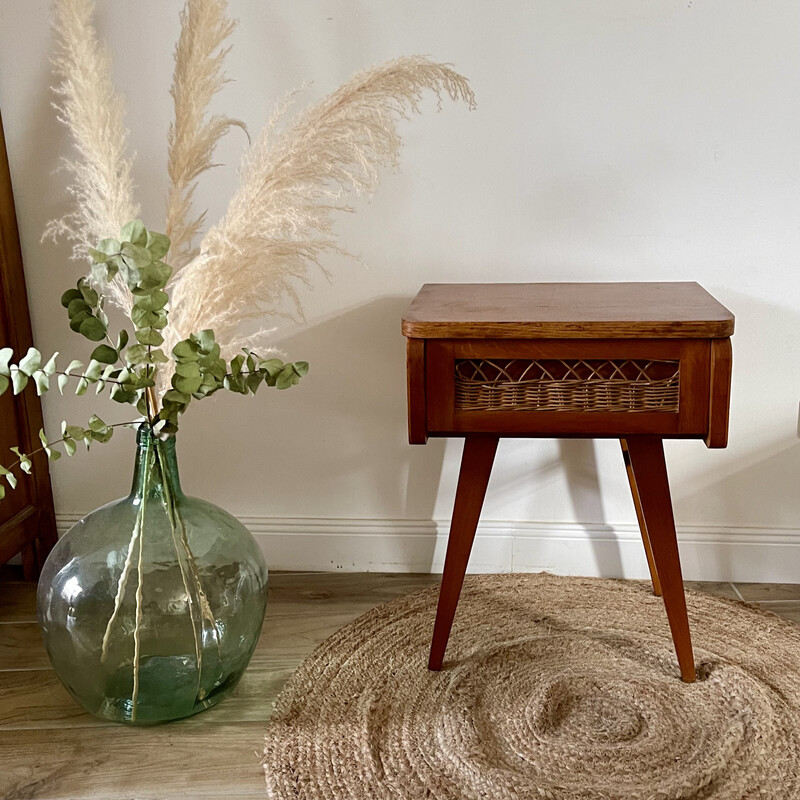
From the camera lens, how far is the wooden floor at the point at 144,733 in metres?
1.19

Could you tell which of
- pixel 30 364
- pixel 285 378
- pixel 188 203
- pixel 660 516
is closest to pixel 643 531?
pixel 660 516

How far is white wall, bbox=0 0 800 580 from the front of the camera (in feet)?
5.23

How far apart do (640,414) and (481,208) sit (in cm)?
60

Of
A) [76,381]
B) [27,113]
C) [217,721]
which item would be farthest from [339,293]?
[217,721]

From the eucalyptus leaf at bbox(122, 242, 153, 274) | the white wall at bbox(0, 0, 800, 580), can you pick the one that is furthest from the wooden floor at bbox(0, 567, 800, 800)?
the eucalyptus leaf at bbox(122, 242, 153, 274)

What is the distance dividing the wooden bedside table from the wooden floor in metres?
0.48

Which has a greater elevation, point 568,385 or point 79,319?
point 79,319

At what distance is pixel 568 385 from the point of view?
49.9 inches

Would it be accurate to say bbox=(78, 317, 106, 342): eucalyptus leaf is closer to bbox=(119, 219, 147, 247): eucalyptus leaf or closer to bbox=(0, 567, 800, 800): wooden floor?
bbox=(119, 219, 147, 247): eucalyptus leaf

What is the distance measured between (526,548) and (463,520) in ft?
1.59

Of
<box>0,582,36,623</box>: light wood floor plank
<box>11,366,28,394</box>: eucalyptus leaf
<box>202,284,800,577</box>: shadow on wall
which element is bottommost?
<box>0,582,36,623</box>: light wood floor plank

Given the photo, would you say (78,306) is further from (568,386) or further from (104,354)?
(568,386)

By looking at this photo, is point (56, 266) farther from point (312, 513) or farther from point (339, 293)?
point (312, 513)

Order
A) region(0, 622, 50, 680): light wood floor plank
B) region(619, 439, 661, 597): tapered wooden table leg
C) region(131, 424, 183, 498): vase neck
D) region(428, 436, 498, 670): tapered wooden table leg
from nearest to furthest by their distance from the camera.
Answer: region(131, 424, 183, 498): vase neck
region(428, 436, 498, 670): tapered wooden table leg
region(0, 622, 50, 680): light wood floor plank
region(619, 439, 661, 597): tapered wooden table leg
